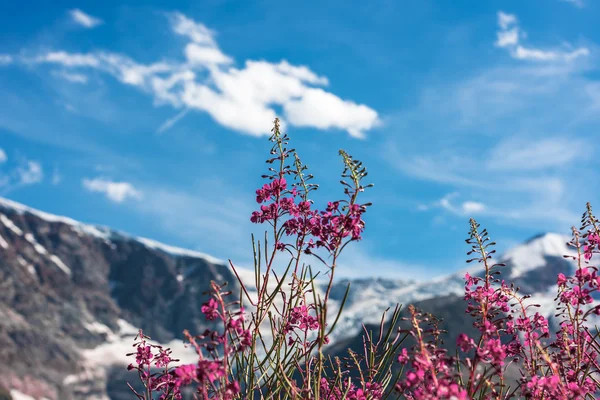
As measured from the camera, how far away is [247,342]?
3.04 m

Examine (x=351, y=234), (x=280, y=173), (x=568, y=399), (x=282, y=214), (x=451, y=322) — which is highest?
(x=451, y=322)

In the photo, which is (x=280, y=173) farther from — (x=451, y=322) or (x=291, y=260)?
(x=451, y=322)

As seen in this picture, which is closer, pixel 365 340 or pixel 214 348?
pixel 214 348

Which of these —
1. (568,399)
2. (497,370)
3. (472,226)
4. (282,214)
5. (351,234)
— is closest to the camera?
(497,370)

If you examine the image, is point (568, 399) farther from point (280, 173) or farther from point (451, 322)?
point (451, 322)

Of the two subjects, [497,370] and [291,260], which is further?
[291,260]

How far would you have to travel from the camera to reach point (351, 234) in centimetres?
377

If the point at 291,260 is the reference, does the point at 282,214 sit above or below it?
above

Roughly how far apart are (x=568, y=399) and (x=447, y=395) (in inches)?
35.1

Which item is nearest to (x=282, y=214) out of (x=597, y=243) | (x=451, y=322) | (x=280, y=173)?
(x=280, y=173)

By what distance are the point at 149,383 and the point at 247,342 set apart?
1729 millimetres

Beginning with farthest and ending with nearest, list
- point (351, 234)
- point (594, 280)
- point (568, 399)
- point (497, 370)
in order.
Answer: point (594, 280), point (351, 234), point (568, 399), point (497, 370)

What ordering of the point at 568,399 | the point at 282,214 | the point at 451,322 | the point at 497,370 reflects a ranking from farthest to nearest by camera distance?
the point at 451,322
the point at 282,214
the point at 568,399
the point at 497,370

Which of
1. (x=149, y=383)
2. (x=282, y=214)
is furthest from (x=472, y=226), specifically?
(x=149, y=383)
